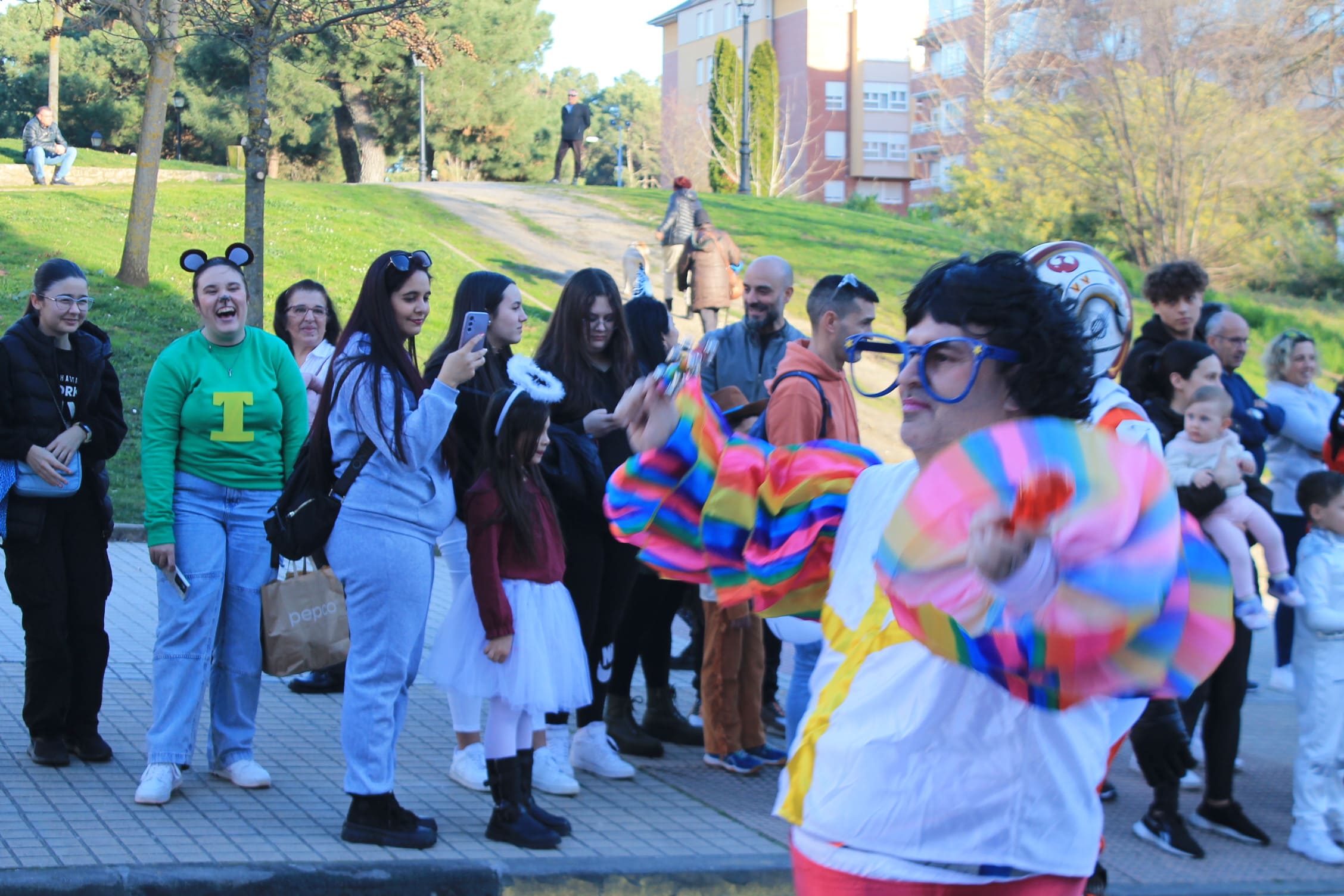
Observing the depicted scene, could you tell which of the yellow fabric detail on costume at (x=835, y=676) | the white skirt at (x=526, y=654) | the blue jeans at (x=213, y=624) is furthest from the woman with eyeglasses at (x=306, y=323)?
the yellow fabric detail on costume at (x=835, y=676)

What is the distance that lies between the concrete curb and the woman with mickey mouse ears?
786 mm

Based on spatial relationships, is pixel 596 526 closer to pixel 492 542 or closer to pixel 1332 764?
pixel 492 542

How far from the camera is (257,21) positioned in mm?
12086

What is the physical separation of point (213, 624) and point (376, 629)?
0.94 m

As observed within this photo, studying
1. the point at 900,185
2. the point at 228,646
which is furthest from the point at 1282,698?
the point at 900,185

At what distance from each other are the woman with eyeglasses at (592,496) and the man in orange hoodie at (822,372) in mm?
738

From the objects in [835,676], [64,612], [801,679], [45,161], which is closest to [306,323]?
[64,612]

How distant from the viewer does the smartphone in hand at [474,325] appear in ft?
14.4

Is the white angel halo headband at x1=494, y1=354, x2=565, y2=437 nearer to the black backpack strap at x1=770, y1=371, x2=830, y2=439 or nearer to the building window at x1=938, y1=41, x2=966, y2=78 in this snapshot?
the black backpack strap at x1=770, y1=371, x2=830, y2=439

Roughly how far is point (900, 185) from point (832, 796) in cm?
7529

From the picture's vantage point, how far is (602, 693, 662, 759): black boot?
6266 millimetres

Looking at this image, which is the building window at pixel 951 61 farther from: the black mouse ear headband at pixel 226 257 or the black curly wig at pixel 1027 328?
the black curly wig at pixel 1027 328

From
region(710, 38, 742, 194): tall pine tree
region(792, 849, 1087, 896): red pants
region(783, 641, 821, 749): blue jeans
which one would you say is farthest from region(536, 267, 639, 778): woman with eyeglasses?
region(710, 38, 742, 194): tall pine tree

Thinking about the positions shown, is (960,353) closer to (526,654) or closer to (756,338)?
(526,654)
